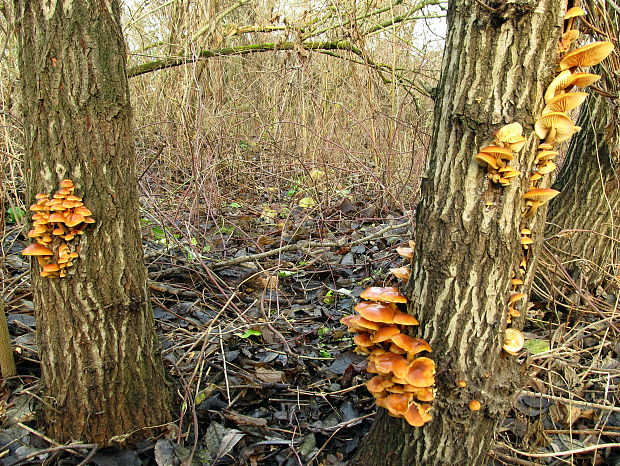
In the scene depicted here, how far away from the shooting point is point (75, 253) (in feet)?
5.46

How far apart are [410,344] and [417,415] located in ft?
0.84

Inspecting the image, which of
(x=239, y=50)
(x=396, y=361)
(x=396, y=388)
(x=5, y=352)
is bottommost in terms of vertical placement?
(x=5, y=352)

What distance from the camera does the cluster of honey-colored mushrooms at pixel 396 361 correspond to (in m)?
1.47

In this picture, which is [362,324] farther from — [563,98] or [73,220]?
[73,220]

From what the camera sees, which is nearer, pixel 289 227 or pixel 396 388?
pixel 396 388

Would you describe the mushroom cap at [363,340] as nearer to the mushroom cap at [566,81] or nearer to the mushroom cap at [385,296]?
the mushroom cap at [385,296]

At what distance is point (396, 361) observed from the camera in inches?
58.4

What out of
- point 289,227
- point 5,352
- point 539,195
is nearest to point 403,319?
point 539,195

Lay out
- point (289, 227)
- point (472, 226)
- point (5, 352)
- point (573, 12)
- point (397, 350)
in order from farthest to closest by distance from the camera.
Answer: point (289, 227)
point (5, 352)
point (397, 350)
point (472, 226)
point (573, 12)

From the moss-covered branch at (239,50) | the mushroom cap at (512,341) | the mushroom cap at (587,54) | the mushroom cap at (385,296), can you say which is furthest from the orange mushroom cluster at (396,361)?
the moss-covered branch at (239,50)

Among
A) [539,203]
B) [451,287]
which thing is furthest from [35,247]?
[539,203]

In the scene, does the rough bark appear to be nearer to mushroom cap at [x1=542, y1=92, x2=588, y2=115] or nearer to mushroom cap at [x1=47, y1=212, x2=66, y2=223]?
mushroom cap at [x1=47, y1=212, x2=66, y2=223]

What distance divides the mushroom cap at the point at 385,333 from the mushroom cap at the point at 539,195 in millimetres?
631

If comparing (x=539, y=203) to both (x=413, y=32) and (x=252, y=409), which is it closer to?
(x=252, y=409)
